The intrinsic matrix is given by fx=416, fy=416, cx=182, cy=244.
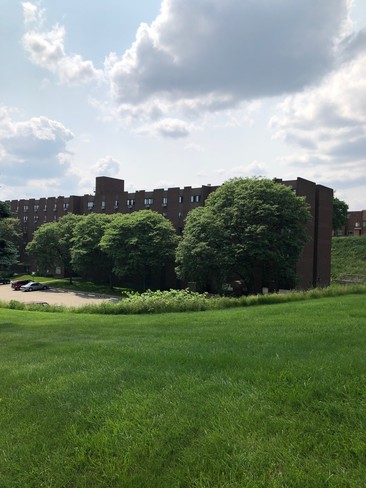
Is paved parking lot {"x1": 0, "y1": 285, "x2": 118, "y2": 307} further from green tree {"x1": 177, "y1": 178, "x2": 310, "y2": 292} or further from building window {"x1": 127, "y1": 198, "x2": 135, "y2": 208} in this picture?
building window {"x1": 127, "y1": 198, "x2": 135, "y2": 208}

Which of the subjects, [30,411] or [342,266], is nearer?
[30,411]

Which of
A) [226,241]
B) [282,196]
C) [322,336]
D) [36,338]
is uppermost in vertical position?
[282,196]

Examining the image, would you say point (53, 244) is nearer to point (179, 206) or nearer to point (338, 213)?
point (179, 206)

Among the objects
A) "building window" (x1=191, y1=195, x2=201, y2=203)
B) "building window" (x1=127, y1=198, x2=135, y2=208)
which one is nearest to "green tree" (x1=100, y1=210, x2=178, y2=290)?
"building window" (x1=191, y1=195, x2=201, y2=203)

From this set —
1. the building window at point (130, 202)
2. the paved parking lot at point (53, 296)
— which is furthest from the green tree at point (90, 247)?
the building window at point (130, 202)

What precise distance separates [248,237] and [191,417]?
34.8m

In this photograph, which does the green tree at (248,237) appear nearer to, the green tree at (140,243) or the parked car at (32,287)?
the green tree at (140,243)

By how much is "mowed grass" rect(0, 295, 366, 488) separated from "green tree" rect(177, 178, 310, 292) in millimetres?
31149

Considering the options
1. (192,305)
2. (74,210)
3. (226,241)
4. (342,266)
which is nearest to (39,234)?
(74,210)

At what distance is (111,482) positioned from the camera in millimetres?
3570

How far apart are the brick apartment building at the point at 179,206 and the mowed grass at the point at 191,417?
4032 centimetres

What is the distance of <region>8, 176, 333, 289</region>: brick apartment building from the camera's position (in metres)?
54.1

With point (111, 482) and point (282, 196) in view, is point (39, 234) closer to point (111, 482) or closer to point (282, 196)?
point (282, 196)

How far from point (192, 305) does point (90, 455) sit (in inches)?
629
